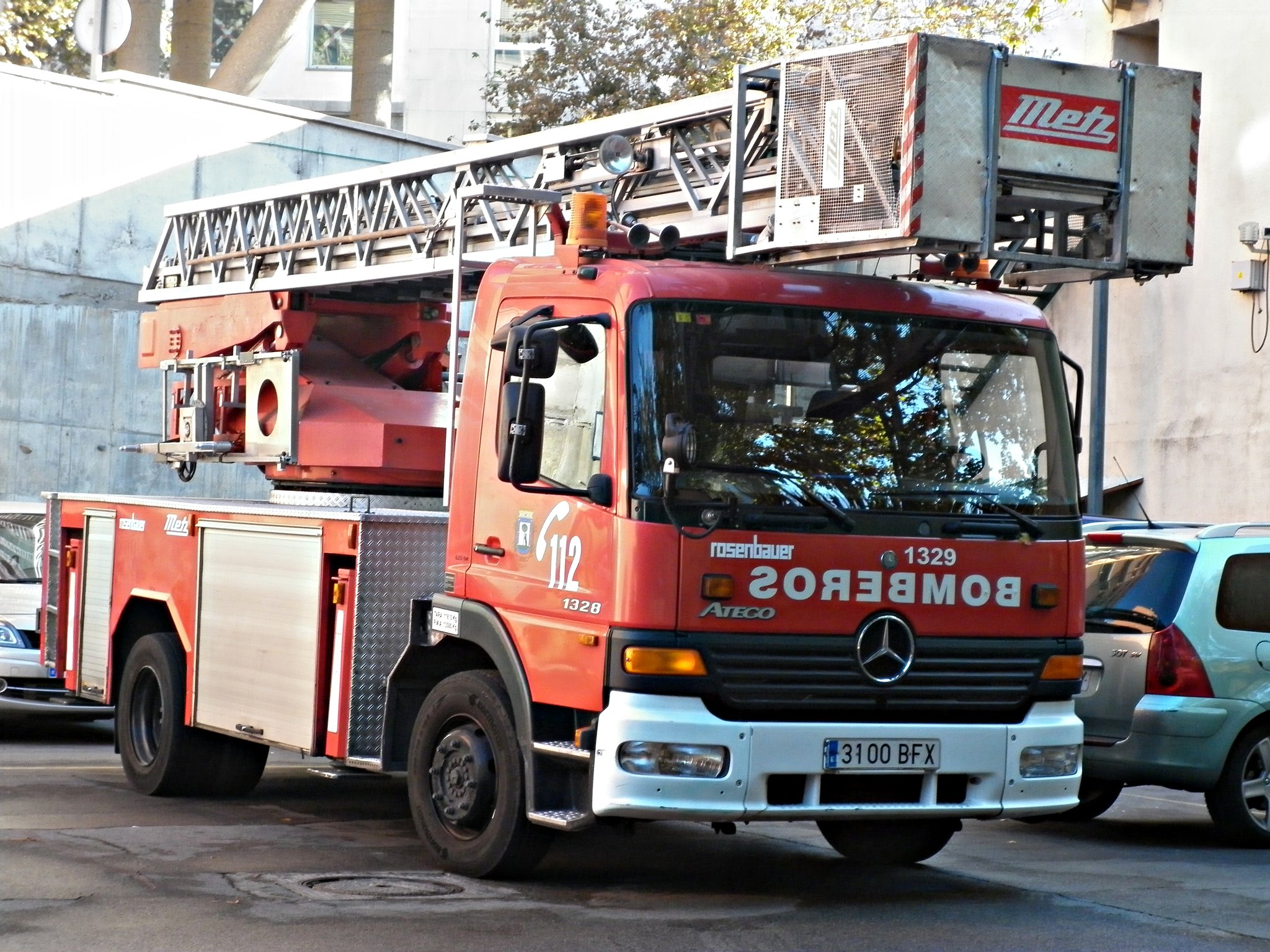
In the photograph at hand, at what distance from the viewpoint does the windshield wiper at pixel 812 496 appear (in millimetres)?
6750

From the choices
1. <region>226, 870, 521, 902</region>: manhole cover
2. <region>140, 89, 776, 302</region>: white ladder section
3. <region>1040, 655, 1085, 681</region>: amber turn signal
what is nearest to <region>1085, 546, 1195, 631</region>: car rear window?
<region>1040, 655, 1085, 681</region>: amber turn signal

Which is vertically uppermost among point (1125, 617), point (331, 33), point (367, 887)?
point (331, 33)

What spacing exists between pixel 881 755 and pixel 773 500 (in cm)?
104

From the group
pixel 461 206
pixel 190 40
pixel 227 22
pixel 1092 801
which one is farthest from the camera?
pixel 227 22

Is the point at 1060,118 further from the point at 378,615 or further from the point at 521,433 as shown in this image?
the point at 378,615

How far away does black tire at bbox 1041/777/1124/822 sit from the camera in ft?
31.3

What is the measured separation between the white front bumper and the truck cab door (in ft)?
0.76

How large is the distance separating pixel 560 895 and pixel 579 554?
4.70ft

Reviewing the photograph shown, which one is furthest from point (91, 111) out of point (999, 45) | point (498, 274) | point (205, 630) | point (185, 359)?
point (999, 45)

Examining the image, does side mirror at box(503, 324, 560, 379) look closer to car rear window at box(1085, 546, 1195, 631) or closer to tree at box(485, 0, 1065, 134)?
car rear window at box(1085, 546, 1195, 631)

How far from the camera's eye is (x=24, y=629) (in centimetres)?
1211

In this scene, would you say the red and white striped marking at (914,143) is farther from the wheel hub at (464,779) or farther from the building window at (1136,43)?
the building window at (1136,43)

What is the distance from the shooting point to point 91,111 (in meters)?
23.0

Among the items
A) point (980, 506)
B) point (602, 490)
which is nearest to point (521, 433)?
point (602, 490)
